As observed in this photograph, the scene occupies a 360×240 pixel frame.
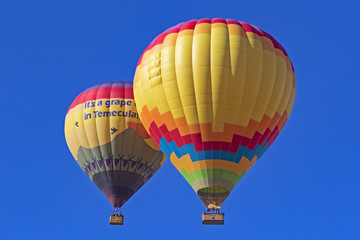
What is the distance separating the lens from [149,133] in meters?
30.5

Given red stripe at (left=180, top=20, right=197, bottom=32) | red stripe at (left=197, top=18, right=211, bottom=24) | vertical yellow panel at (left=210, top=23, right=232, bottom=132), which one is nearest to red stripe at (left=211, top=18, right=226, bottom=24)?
red stripe at (left=197, top=18, right=211, bottom=24)

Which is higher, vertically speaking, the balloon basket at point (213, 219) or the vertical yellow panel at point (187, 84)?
the vertical yellow panel at point (187, 84)

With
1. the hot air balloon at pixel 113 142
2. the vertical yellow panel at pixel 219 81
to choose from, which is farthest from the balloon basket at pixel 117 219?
the vertical yellow panel at pixel 219 81

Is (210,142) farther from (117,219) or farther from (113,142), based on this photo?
(117,219)

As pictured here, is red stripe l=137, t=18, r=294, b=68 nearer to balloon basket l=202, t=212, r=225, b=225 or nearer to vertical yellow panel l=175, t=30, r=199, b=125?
vertical yellow panel l=175, t=30, r=199, b=125

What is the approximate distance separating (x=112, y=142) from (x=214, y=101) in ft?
17.3

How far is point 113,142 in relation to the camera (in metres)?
32.4

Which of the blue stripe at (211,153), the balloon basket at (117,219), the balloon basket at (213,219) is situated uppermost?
the blue stripe at (211,153)

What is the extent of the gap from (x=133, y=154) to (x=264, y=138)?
5.27m

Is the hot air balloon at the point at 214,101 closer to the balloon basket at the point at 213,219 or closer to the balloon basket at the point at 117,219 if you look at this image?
the balloon basket at the point at 213,219

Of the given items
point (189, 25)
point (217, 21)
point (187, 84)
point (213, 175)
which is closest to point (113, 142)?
point (187, 84)

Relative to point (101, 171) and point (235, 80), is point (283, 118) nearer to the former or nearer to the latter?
point (235, 80)

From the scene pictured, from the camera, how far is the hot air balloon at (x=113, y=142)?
32.4 metres

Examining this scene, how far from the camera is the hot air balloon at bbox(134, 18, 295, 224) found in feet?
94.1
